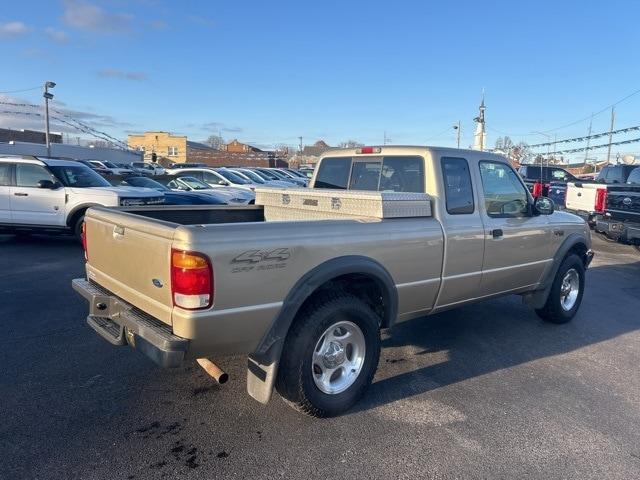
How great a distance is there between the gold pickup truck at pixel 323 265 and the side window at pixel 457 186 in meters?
0.01

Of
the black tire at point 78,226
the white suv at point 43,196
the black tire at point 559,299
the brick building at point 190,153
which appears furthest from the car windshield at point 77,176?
the brick building at point 190,153

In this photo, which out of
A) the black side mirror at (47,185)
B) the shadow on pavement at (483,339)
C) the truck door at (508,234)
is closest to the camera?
the shadow on pavement at (483,339)

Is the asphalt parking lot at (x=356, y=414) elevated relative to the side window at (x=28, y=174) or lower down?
lower down

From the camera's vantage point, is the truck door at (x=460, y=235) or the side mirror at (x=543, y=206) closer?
the truck door at (x=460, y=235)

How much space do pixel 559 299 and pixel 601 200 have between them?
20.7 feet

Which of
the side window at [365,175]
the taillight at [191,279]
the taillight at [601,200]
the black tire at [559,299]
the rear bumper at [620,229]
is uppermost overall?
the side window at [365,175]

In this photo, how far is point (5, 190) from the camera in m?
10.1

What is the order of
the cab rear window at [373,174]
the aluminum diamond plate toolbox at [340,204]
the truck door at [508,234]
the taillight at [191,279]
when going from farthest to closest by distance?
the truck door at [508,234] → the cab rear window at [373,174] → the aluminum diamond plate toolbox at [340,204] → the taillight at [191,279]

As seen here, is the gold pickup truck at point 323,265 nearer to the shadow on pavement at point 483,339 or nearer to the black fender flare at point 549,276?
the black fender flare at point 549,276

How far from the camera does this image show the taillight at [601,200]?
10719mm

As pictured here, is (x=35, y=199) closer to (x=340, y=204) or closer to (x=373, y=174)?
(x=373, y=174)

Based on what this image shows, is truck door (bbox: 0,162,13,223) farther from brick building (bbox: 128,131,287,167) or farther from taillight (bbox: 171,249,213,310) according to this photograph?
brick building (bbox: 128,131,287,167)

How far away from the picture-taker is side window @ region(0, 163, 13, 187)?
1020 centimetres

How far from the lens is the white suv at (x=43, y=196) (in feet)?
32.7
